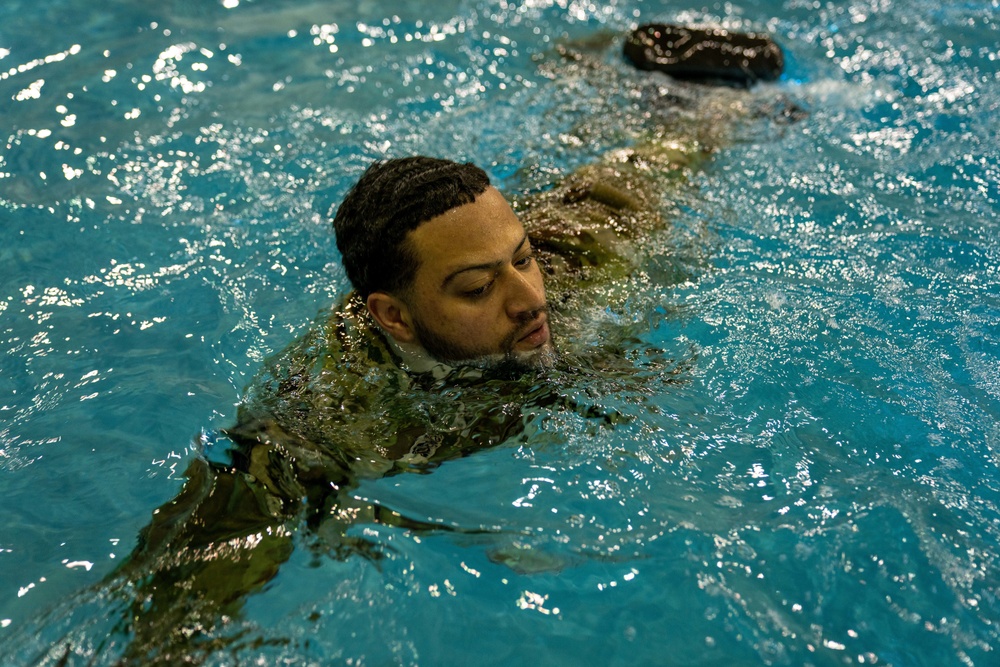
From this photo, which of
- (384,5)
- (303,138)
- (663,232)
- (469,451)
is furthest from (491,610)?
(384,5)

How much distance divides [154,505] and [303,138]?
2.58 meters

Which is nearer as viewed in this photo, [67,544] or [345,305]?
[67,544]

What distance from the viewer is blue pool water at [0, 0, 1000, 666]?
2.59 metres

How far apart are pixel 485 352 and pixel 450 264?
0.35m

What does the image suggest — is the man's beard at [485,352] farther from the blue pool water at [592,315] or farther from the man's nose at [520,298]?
the blue pool water at [592,315]

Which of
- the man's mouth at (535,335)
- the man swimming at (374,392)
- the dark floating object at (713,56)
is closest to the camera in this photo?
the man swimming at (374,392)

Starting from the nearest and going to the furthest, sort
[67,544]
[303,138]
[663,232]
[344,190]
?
[67,544]
[663,232]
[344,190]
[303,138]

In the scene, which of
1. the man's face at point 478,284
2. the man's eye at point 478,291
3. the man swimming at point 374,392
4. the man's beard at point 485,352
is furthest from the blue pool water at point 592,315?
the man's eye at point 478,291

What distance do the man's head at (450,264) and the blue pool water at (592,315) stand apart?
38 cm

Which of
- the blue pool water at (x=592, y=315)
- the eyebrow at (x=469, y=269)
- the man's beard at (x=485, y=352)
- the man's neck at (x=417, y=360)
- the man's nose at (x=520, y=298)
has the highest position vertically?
the eyebrow at (x=469, y=269)

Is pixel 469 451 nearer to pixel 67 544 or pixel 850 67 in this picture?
pixel 67 544

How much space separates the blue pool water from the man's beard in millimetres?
250

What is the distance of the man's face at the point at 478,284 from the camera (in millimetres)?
3008

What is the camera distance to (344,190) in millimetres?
4664
